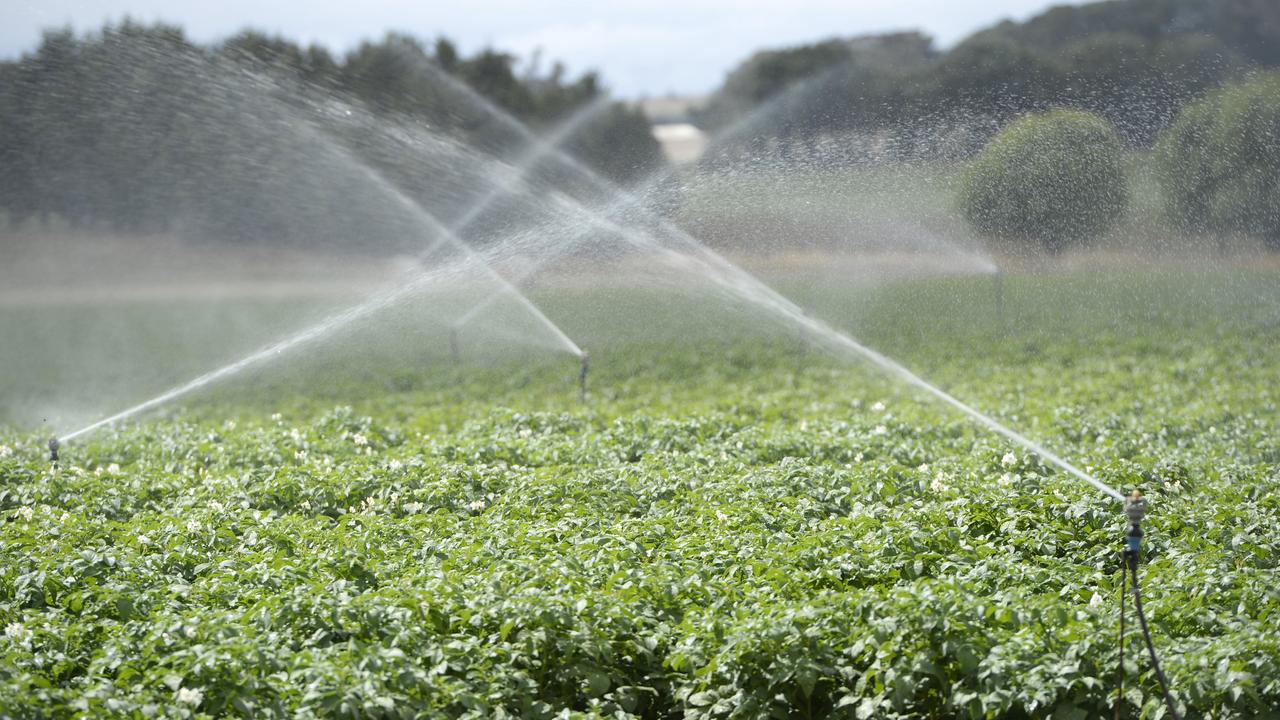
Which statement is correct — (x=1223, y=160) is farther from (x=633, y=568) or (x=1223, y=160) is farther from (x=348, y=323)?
(x=633, y=568)

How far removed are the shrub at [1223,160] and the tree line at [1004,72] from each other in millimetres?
456

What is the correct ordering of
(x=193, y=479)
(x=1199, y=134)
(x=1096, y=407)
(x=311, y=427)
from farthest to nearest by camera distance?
(x=1199, y=134)
(x=1096, y=407)
(x=311, y=427)
(x=193, y=479)

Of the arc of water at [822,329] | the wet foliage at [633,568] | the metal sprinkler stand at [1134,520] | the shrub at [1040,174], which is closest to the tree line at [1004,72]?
the shrub at [1040,174]

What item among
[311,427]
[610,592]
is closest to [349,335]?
[311,427]

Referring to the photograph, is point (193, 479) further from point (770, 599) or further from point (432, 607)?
point (770, 599)

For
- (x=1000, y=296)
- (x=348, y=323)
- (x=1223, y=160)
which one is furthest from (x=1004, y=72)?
(x=348, y=323)

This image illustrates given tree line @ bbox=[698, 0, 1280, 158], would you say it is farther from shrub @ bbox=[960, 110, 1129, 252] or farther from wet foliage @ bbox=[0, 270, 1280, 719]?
wet foliage @ bbox=[0, 270, 1280, 719]

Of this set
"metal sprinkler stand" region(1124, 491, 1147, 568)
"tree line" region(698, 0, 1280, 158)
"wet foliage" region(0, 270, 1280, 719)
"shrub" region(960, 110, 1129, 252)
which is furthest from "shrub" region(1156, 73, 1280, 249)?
"metal sprinkler stand" region(1124, 491, 1147, 568)

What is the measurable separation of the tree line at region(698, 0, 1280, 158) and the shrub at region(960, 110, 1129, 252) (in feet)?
3.56

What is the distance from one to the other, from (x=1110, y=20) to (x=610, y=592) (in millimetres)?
35511

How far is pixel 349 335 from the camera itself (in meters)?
17.4

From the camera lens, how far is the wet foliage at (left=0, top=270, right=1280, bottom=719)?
3.87 m

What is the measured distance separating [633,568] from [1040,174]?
8.40 meters

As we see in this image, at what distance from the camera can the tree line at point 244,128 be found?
65.8ft
